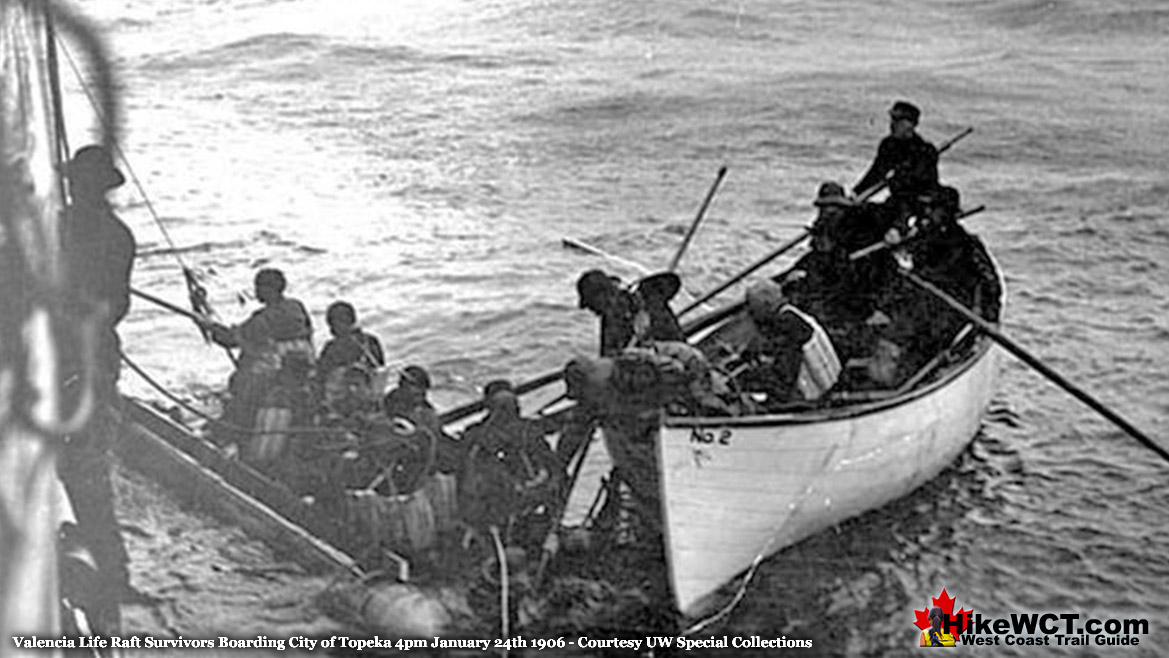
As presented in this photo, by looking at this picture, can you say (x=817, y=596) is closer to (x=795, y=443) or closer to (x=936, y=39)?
(x=795, y=443)

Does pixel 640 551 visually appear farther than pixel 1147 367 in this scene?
No

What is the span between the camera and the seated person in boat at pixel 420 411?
32.4 ft

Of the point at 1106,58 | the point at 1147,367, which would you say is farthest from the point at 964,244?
the point at 1106,58

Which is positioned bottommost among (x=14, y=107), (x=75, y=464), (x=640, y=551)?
(x=640, y=551)

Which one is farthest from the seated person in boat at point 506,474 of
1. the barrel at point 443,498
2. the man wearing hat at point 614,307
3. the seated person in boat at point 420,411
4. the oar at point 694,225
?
the oar at point 694,225

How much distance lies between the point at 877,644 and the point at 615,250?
451 inches

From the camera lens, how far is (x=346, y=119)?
101 feet

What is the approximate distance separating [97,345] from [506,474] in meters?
Answer: 2.92

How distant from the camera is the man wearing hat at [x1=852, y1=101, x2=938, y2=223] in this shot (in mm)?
13930

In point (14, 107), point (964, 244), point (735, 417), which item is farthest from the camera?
point (964, 244)

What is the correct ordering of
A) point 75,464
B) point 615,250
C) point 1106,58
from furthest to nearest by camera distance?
point 1106,58 → point 615,250 → point 75,464

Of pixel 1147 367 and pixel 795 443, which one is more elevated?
pixel 795 443

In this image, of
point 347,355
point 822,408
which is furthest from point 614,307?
point 347,355

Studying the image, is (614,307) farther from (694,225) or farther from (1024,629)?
(1024,629)
